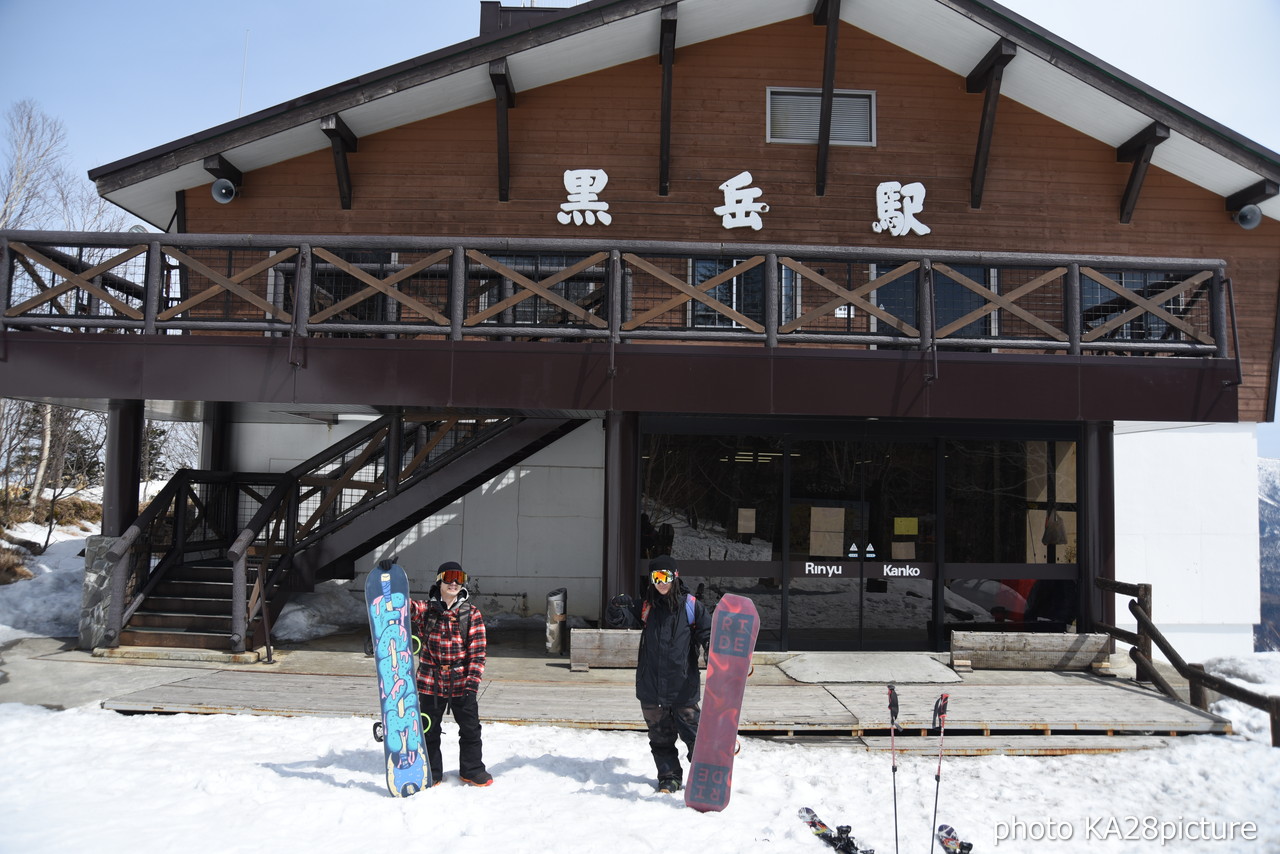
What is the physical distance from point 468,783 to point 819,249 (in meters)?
6.87

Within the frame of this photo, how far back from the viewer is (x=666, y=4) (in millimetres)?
11531

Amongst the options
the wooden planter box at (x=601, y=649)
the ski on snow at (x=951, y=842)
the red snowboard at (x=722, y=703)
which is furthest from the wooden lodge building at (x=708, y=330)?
the ski on snow at (x=951, y=842)

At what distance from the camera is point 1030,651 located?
9.66 meters

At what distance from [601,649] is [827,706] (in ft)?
8.87

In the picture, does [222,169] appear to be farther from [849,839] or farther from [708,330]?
Answer: [849,839]

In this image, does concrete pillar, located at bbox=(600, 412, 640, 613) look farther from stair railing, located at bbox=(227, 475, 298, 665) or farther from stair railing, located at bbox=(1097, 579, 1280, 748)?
stair railing, located at bbox=(1097, 579, 1280, 748)

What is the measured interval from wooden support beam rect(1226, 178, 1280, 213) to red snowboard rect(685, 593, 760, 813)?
11.9 metres

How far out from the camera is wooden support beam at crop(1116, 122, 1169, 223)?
39.0 feet

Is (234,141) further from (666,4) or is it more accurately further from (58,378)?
(666,4)

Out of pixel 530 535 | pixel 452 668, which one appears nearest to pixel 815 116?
pixel 530 535

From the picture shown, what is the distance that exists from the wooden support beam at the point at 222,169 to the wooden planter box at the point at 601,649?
879 centimetres

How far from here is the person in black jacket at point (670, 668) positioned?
5.68m

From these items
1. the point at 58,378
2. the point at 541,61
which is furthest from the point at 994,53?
the point at 58,378

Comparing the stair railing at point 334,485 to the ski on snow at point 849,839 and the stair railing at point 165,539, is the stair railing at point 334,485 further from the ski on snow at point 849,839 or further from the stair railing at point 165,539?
the ski on snow at point 849,839
